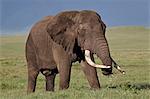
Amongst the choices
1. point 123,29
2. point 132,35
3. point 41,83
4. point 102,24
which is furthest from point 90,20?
point 123,29

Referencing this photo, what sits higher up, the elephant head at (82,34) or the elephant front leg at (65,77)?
the elephant head at (82,34)

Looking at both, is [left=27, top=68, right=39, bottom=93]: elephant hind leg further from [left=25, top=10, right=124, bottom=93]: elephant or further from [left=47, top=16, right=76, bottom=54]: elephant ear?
[left=47, top=16, right=76, bottom=54]: elephant ear

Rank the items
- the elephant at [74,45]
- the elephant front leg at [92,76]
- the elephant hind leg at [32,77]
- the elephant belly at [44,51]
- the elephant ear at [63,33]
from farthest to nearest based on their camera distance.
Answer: the elephant hind leg at [32,77] → the elephant belly at [44,51] → the elephant front leg at [92,76] → the elephant ear at [63,33] → the elephant at [74,45]

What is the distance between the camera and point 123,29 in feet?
439

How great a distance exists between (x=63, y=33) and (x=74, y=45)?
0.58m

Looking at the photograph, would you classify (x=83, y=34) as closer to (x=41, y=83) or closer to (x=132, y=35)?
(x=41, y=83)

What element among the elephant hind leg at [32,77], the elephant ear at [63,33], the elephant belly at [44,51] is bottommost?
the elephant hind leg at [32,77]

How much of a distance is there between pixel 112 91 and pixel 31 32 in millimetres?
6365

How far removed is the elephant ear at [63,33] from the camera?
47.7 ft

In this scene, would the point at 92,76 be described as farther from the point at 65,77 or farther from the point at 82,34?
the point at 82,34

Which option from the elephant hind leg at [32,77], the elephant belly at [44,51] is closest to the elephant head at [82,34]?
the elephant belly at [44,51]

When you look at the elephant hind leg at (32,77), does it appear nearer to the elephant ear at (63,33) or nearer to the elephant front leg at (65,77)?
the elephant ear at (63,33)

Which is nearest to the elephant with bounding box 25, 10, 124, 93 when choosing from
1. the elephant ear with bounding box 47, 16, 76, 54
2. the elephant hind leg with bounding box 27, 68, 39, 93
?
the elephant ear with bounding box 47, 16, 76, 54

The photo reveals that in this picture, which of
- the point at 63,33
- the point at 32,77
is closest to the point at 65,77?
the point at 63,33
